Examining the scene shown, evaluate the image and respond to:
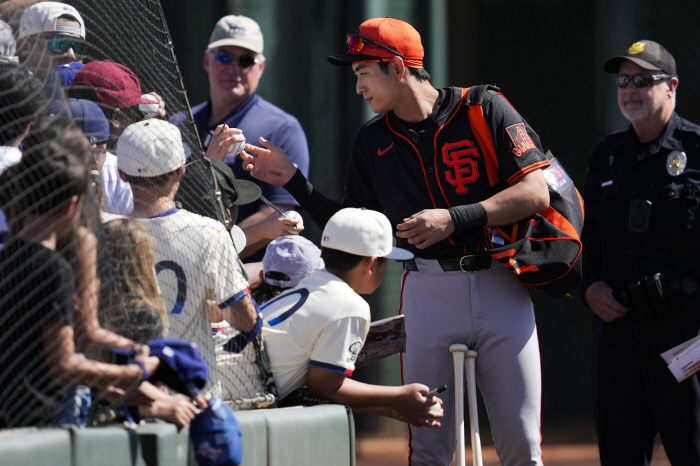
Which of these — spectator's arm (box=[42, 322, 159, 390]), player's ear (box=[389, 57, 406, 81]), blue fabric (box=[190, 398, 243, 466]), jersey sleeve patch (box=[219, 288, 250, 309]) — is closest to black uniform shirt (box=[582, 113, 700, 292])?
player's ear (box=[389, 57, 406, 81])

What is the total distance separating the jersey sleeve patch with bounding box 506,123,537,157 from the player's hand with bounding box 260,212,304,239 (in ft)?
3.40

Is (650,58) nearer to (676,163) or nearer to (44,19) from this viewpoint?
(676,163)

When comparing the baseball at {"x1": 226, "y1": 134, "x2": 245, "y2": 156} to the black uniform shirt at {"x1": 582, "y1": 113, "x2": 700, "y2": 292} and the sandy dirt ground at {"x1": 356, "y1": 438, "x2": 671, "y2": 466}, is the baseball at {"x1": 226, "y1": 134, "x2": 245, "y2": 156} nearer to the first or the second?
the black uniform shirt at {"x1": 582, "y1": 113, "x2": 700, "y2": 292}

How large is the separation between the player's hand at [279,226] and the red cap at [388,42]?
0.75m

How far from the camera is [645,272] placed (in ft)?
13.0

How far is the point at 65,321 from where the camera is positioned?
2096 mm

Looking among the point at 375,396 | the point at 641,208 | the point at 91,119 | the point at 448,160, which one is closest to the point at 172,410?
the point at 375,396

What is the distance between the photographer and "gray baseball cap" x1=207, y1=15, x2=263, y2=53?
4.83 metres

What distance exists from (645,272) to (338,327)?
1758 mm

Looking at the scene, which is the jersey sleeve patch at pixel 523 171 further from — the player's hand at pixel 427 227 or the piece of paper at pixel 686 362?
the piece of paper at pixel 686 362

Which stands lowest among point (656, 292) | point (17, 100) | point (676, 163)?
point (656, 292)

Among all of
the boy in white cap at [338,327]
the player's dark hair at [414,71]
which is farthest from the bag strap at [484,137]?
the boy in white cap at [338,327]

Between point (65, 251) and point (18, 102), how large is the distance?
705 millimetres

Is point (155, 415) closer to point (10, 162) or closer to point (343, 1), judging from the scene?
point (10, 162)
